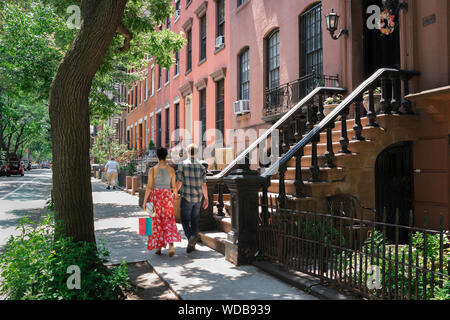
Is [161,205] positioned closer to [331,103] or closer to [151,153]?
[331,103]

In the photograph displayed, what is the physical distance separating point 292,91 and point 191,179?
5115mm

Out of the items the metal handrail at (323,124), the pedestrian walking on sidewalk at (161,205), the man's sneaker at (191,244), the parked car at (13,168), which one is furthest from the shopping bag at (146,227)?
the parked car at (13,168)

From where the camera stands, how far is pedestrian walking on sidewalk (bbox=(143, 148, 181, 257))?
7.05 metres

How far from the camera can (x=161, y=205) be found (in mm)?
7082

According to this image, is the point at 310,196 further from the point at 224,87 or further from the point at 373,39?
the point at 224,87

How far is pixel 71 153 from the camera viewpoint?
4797 mm

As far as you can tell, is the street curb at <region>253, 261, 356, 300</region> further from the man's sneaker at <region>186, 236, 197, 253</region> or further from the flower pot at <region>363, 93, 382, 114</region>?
the flower pot at <region>363, 93, 382, 114</region>

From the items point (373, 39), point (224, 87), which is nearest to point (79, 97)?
point (373, 39)

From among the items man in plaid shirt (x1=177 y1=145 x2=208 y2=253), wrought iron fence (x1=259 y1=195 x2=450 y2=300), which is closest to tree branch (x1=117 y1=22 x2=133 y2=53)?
man in plaid shirt (x1=177 y1=145 x2=208 y2=253)

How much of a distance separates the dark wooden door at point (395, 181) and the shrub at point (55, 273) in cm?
521

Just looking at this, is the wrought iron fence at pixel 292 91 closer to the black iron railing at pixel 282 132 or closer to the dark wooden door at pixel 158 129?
the black iron railing at pixel 282 132

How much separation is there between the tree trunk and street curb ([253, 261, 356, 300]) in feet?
8.24

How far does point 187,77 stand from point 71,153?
56.1ft
